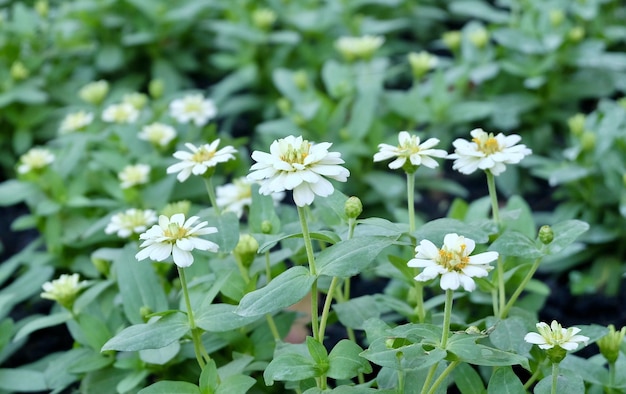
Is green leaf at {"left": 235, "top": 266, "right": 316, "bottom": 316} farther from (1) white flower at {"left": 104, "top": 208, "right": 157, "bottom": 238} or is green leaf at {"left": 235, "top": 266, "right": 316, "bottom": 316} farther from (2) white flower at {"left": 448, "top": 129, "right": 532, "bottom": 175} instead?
(1) white flower at {"left": 104, "top": 208, "right": 157, "bottom": 238}

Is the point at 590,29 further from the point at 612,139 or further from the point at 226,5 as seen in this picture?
the point at 226,5

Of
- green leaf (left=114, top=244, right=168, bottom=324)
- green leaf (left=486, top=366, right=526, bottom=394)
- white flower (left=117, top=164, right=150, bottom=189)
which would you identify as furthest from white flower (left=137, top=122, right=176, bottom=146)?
green leaf (left=486, top=366, right=526, bottom=394)

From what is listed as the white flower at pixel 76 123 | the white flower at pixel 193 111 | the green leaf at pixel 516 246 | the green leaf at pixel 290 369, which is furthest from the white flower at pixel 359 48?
the green leaf at pixel 290 369

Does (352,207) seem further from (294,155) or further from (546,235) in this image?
(546,235)

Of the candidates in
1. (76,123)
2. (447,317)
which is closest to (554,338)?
(447,317)

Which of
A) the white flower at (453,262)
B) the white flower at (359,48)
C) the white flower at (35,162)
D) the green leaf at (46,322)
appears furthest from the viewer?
the white flower at (359,48)

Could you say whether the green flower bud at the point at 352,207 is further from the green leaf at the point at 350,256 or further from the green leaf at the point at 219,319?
the green leaf at the point at 219,319
